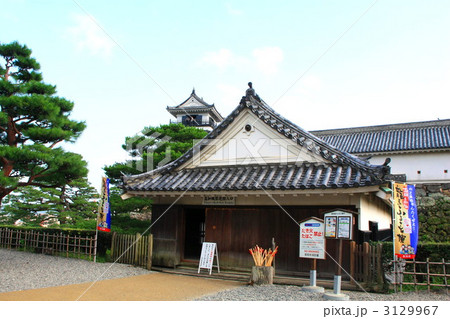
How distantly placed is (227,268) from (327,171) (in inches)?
186

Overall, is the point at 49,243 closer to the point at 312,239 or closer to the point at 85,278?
the point at 85,278

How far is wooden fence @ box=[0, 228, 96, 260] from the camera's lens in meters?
15.7

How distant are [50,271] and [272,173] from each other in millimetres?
8360

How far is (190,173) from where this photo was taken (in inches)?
518

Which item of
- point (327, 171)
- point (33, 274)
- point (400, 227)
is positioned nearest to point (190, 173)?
point (327, 171)

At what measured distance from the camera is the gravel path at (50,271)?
30.6ft

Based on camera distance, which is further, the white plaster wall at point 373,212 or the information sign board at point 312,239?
the white plaster wall at point 373,212

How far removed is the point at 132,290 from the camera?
8.54 metres

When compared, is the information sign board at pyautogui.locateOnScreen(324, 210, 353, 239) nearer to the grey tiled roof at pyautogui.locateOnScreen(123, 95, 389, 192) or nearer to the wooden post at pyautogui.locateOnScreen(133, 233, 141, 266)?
the grey tiled roof at pyautogui.locateOnScreen(123, 95, 389, 192)

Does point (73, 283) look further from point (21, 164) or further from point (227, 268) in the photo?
point (21, 164)

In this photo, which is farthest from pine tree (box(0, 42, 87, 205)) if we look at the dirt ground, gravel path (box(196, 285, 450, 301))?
gravel path (box(196, 285, 450, 301))

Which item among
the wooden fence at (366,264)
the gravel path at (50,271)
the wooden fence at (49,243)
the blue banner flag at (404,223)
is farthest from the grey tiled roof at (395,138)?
the gravel path at (50,271)

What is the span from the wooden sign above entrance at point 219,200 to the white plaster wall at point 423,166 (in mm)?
19489

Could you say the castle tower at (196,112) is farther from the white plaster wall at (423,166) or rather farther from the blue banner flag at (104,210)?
the blue banner flag at (104,210)
